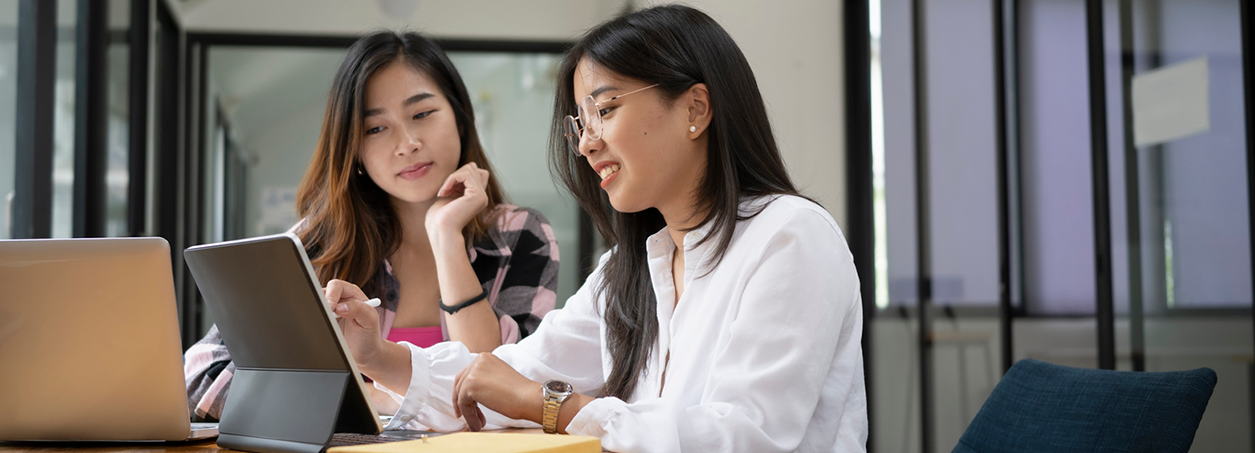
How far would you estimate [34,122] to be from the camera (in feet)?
8.98

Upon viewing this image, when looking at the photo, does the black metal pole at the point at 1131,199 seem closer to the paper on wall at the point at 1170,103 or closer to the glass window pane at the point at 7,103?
the paper on wall at the point at 1170,103

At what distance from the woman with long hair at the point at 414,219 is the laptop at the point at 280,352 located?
31.5 inches

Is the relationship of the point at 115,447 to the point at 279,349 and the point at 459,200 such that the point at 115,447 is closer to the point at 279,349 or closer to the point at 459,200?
the point at 279,349

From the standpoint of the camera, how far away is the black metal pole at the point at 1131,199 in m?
2.47

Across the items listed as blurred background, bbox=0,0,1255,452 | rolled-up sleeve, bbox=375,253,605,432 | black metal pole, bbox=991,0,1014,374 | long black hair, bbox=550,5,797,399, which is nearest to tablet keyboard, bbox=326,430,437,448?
rolled-up sleeve, bbox=375,253,605,432

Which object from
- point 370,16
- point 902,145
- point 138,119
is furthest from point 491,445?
point 370,16

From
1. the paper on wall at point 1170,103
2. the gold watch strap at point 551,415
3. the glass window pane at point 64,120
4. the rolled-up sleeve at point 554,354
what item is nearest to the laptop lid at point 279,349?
the gold watch strap at point 551,415

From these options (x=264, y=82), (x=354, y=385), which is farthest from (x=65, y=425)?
(x=264, y=82)

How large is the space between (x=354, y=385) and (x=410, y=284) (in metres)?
1.09

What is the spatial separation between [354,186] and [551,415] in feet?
3.65

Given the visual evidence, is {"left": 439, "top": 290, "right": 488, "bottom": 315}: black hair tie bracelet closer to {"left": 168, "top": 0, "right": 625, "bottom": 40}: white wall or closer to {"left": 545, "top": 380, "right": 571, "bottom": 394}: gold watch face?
{"left": 545, "top": 380, "right": 571, "bottom": 394}: gold watch face

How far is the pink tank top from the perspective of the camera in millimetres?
1963

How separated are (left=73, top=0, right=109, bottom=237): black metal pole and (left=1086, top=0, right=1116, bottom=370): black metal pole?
10.8 feet

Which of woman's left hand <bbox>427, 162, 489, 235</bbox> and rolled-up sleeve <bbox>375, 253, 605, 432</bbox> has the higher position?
woman's left hand <bbox>427, 162, 489, 235</bbox>
